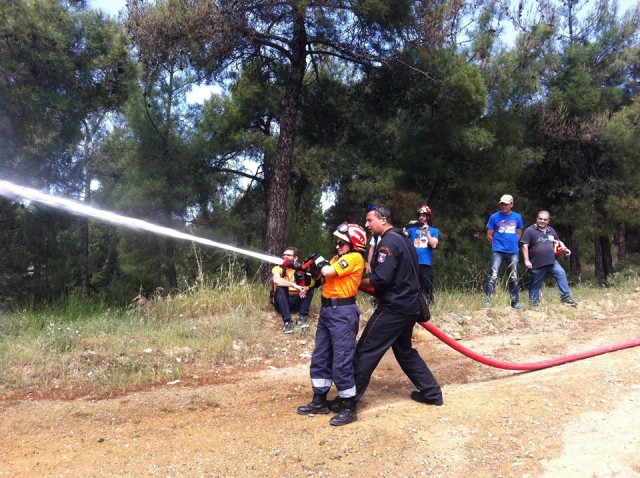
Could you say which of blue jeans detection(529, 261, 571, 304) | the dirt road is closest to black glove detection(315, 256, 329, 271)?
the dirt road

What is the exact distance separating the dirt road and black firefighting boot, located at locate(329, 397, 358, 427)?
2.8 inches

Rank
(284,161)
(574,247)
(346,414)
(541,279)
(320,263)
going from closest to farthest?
(346,414) < (320,263) < (541,279) < (284,161) < (574,247)

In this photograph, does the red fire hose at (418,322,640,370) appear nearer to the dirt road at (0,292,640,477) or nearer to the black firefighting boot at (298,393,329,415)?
the dirt road at (0,292,640,477)

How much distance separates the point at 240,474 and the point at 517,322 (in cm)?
520

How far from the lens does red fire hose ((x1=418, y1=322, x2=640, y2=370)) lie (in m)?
4.62

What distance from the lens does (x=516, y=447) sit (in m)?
3.45

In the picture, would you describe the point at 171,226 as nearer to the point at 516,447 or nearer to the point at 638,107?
the point at 516,447

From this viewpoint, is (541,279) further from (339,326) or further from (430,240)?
(339,326)

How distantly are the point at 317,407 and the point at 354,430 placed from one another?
19.2 inches

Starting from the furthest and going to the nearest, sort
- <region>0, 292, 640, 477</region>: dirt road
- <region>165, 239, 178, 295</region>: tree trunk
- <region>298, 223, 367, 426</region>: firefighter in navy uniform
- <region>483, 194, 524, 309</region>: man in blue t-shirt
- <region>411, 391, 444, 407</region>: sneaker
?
1. <region>165, 239, 178, 295</region>: tree trunk
2. <region>483, 194, 524, 309</region>: man in blue t-shirt
3. <region>411, 391, 444, 407</region>: sneaker
4. <region>298, 223, 367, 426</region>: firefighter in navy uniform
5. <region>0, 292, 640, 477</region>: dirt road

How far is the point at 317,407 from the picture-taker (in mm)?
4094

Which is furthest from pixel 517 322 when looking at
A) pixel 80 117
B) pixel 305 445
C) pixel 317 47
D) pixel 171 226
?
pixel 171 226

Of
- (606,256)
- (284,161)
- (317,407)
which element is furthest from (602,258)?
(317,407)

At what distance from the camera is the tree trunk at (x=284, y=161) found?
8.48 m
